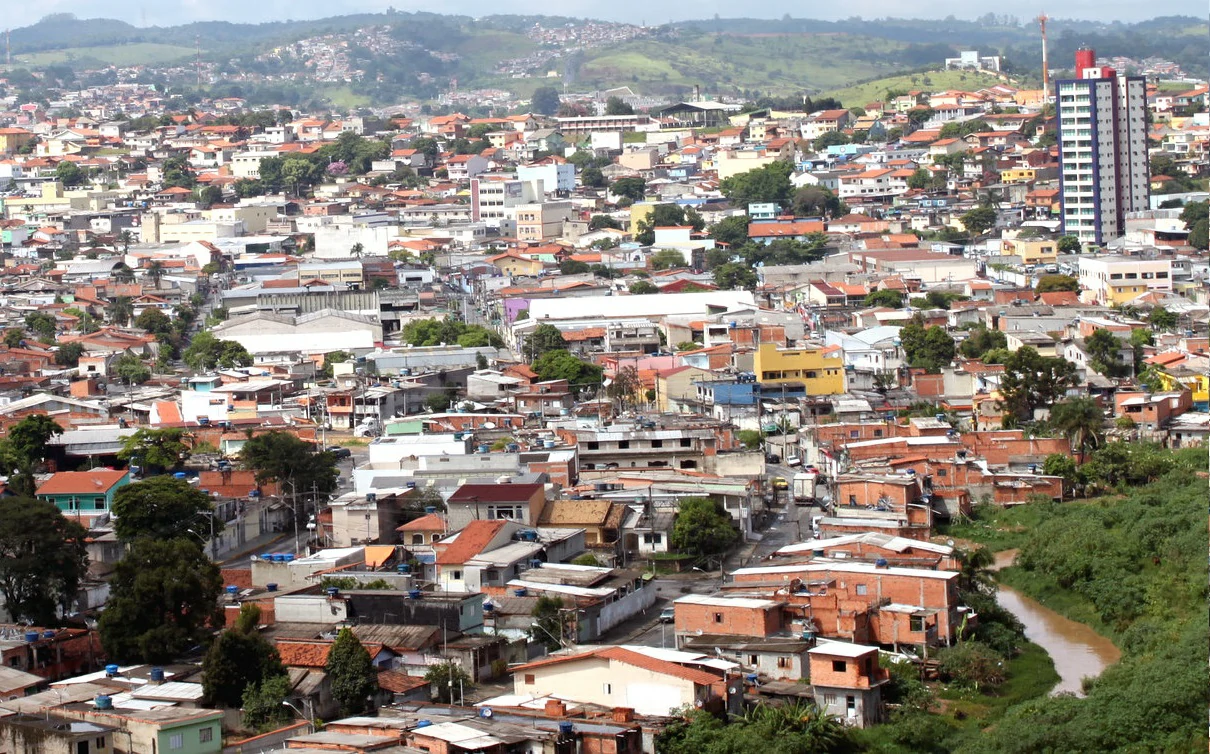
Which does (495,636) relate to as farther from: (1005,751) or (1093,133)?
(1093,133)

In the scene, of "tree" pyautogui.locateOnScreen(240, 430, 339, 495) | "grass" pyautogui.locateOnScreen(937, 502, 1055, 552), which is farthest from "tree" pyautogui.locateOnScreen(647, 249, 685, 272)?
"grass" pyautogui.locateOnScreen(937, 502, 1055, 552)

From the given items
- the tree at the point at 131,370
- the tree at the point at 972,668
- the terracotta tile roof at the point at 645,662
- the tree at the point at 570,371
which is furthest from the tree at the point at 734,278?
the terracotta tile roof at the point at 645,662

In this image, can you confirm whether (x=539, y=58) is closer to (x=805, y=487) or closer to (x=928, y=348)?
(x=928, y=348)

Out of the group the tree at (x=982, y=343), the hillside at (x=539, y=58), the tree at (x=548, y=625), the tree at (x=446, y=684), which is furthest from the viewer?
the hillside at (x=539, y=58)

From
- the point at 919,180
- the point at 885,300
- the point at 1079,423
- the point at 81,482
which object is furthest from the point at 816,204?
the point at 81,482

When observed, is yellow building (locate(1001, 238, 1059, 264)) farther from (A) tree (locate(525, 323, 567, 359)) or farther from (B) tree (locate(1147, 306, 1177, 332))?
(A) tree (locate(525, 323, 567, 359))

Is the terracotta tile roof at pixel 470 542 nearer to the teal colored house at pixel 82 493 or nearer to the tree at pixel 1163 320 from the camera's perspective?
the teal colored house at pixel 82 493

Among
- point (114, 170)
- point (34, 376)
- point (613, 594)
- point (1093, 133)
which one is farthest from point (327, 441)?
point (114, 170)
